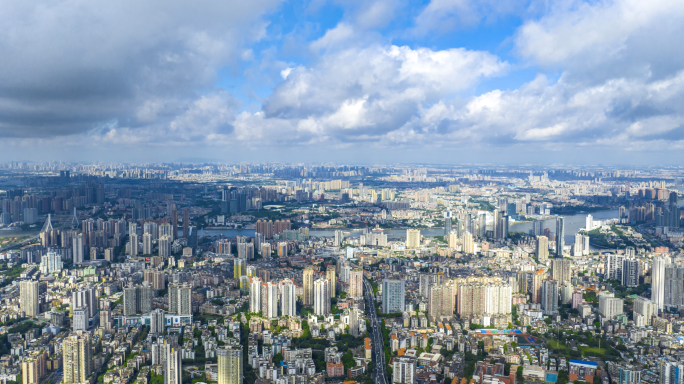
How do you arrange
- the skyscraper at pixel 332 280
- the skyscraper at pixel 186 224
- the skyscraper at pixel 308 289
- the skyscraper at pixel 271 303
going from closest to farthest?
the skyscraper at pixel 271 303, the skyscraper at pixel 308 289, the skyscraper at pixel 332 280, the skyscraper at pixel 186 224

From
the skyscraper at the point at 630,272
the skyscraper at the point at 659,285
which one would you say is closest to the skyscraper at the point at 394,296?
the skyscraper at the point at 659,285

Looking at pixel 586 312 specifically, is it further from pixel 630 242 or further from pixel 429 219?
pixel 429 219

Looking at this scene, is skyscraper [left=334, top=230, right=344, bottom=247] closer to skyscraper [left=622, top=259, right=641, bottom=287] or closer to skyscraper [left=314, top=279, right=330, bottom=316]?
skyscraper [left=314, top=279, right=330, bottom=316]

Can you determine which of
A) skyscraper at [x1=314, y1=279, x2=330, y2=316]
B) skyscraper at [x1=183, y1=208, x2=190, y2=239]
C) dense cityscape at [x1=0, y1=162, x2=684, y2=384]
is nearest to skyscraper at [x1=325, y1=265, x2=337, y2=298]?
dense cityscape at [x1=0, y1=162, x2=684, y2=384]

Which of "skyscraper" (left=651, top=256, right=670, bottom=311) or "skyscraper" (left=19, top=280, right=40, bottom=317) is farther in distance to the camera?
"skyscraper" (left=651, top=256, right=670, bottom=311)

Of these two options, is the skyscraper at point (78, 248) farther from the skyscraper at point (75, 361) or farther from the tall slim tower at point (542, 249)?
the tall slim tower at point (542, 249)

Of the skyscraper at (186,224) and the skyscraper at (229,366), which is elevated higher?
→ the skyscraper at (186,224)

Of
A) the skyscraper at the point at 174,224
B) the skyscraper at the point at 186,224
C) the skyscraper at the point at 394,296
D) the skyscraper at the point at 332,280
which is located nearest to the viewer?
the skyscraper at the point at 394,296
